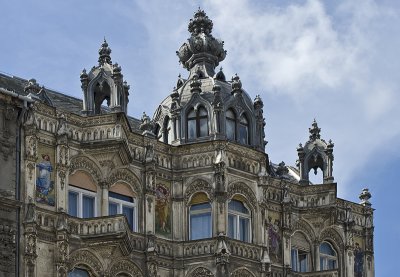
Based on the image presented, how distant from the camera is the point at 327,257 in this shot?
254 feet

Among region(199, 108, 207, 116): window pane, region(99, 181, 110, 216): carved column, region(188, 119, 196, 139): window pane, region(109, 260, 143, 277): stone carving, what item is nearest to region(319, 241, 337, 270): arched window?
region(188, 119, 196, 139): window pane

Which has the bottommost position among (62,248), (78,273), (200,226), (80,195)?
(78,273)

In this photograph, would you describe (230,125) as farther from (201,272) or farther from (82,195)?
(82,195)

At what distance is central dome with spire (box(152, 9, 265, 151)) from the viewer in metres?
72.3

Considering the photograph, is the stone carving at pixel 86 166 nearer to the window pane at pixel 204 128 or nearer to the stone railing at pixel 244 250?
the window pane at pixel 204 128

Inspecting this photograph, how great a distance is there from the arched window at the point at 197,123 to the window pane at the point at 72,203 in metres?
8.49

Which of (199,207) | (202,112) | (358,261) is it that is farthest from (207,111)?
(358,261)

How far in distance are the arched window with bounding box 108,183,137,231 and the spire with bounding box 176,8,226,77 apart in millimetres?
9930

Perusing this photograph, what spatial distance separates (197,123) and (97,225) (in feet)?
32.3

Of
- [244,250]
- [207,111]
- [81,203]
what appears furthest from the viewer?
[207,111]

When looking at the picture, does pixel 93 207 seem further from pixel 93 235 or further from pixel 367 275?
pixel 367 275

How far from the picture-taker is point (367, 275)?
79.0m

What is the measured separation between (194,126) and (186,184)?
3.45 meters

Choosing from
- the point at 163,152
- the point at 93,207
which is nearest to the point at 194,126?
the point at 163,152
